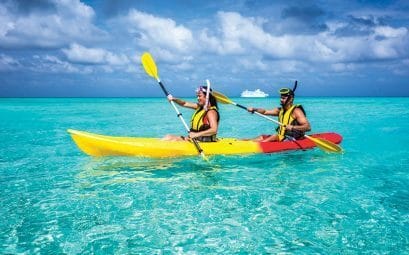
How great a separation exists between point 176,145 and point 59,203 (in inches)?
127

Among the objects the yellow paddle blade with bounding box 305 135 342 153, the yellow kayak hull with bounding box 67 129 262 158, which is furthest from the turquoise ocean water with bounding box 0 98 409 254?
the yellow paddle blade with bounding box 305 135 342 153

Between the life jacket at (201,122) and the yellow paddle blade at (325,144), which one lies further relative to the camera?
the yellow paddle blade at (325,144)

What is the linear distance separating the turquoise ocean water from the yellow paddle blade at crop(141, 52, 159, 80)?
323 cm

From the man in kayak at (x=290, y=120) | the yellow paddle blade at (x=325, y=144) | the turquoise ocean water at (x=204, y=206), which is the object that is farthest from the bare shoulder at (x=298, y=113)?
the turquoise ocean water at (x=204, y=206)

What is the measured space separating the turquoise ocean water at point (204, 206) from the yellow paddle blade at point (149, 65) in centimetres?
323

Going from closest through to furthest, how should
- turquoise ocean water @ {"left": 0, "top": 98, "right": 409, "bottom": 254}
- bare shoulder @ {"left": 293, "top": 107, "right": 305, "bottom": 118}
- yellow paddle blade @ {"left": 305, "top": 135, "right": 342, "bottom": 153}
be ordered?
turquoise ocean water @ {"left": 0, "top": 98, "right": 409, "bottom": 254} < bare shoulder @ {"left": 293, "top": 107, "right": 305, "bottom": 118} < yellow paddle blade @ {"left": 305, "top": 135, "right": 342, "bottom": 153}

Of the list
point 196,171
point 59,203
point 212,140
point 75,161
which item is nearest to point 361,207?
point 196,171

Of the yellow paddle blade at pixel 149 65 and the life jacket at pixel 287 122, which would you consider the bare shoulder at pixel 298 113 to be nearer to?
the life jacket at pixel 287 122

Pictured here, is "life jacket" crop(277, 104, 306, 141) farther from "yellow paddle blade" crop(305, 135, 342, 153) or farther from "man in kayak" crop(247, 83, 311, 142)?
"yellow paddle blade" crop(305, 135, 342, 153)

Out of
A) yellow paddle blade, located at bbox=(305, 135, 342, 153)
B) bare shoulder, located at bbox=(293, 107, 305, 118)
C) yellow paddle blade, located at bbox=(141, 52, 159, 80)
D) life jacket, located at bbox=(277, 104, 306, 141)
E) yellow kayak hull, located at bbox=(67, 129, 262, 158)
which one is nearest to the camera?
yellow kayak hull, located at bbox=(67, 129, 262, 158)

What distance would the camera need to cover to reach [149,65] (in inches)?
422

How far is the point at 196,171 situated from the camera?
24.2 feet

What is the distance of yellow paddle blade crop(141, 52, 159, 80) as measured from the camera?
10.6 m

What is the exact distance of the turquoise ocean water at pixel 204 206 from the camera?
13.3 ft
